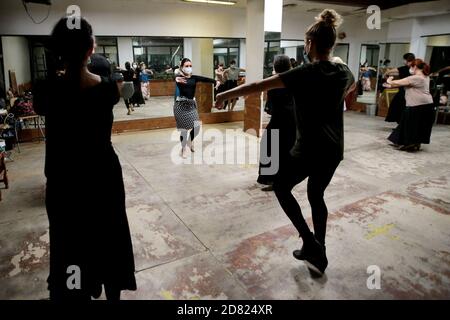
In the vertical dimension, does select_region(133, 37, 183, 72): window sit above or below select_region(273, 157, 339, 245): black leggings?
above

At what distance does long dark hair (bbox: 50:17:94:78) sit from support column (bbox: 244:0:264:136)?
16.5 feet

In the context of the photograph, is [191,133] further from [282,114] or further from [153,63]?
[153,63]

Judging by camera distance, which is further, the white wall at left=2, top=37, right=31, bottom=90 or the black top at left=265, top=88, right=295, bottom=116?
the white wall at left=2, top=37, right=31, bottom=90

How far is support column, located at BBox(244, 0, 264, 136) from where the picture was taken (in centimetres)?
634

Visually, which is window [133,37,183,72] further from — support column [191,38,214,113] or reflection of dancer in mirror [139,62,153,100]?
support column [191,38,214,113]

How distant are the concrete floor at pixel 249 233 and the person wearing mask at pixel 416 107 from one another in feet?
2.19

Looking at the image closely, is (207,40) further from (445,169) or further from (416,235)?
(416,235)

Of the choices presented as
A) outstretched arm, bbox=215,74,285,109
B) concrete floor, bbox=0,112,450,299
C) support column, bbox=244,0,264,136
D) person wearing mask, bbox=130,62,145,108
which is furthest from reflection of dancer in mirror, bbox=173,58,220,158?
person wearing mask, bbox=130,62,145,108

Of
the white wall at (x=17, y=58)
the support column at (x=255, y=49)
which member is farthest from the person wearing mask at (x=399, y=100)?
the white wall at (x=17, y=58)

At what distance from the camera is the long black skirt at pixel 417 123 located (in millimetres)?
5438

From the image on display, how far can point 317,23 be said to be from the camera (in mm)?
2002

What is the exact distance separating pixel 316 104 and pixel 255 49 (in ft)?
16.1
